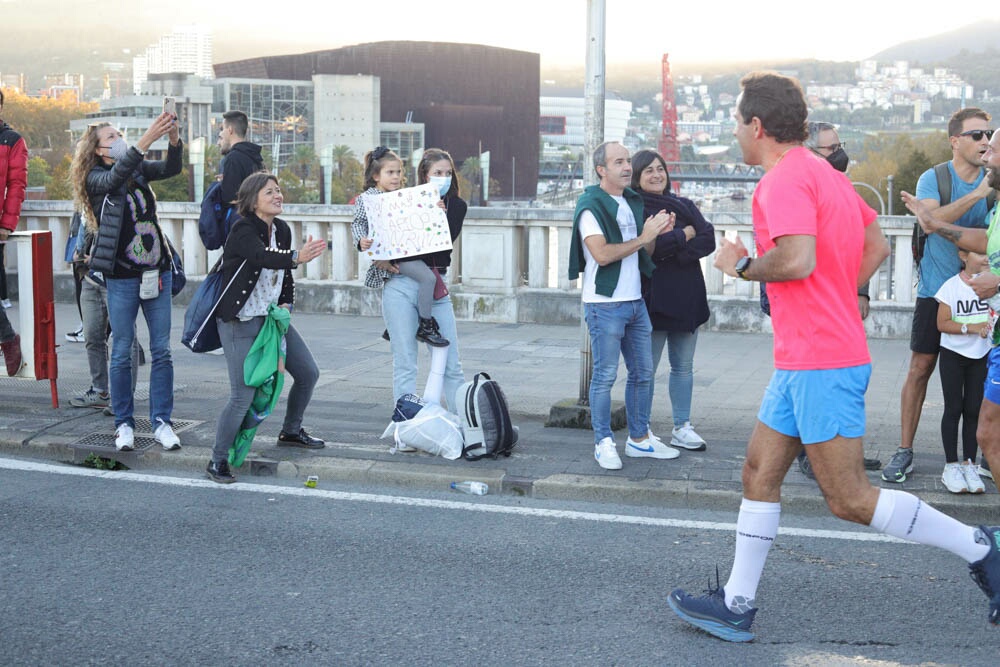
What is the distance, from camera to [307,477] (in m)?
7.00

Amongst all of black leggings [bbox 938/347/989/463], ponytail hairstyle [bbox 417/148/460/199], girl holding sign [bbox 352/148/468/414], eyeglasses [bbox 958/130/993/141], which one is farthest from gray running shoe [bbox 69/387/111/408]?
eyeglasses [bbox 958/130/993/141]

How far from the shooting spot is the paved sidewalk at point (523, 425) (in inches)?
258

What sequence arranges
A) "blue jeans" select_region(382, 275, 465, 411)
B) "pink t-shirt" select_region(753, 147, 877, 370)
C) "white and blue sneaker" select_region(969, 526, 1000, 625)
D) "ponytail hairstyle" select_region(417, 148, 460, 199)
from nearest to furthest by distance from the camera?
"pink t-shirt" select_region(753, 147, 877, 370), "white and blue sneaker" select_region(969, 526, 1000, 625), "blue jeans" select_region(382, 275, 465, 411), "ponytail hairstyle" select_region(417, 148, 460, 199)

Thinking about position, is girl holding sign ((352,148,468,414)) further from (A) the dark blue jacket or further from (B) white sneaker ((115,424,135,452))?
(B) white sneaker ((115,424,135,452))

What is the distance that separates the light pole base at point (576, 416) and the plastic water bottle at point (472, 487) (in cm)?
146

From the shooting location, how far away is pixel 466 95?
176 m

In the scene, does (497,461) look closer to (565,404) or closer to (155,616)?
(565,404)

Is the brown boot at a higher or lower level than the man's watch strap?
lower

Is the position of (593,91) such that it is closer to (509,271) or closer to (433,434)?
(433,434)

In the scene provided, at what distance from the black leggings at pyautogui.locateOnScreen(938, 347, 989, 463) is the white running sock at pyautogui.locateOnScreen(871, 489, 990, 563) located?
2261mm

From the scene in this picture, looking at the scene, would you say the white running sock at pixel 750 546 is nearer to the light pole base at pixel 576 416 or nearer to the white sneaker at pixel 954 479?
the white sneaker at pixel 954 479

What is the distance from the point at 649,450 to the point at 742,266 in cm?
299

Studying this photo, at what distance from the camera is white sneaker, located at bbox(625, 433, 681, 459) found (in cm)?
709

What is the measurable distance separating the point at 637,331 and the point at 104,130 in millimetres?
3470
